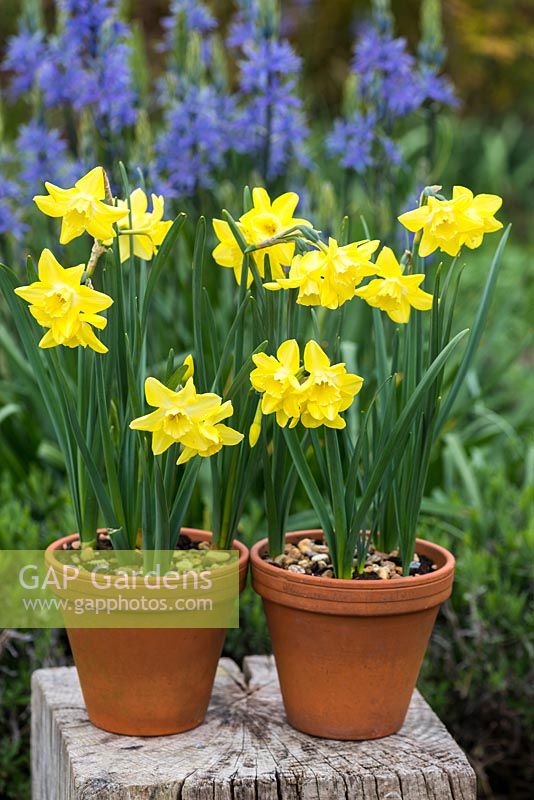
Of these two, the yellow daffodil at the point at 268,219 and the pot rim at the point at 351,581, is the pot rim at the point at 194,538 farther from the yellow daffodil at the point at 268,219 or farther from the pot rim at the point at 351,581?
the yellow daffodil at the point at 268,219

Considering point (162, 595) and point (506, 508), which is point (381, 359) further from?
point (506, 508)

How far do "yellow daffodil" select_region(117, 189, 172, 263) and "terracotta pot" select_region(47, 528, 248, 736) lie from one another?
50 cm

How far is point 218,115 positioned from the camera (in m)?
3.08

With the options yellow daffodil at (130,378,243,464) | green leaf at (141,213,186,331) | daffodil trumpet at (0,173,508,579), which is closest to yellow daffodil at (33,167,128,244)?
daffodil trumpet at (0,173,508,579)

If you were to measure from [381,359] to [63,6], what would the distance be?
1646 mm

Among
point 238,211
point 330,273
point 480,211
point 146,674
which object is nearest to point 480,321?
point 480,211

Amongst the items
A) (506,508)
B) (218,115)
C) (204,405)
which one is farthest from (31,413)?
(204,405)

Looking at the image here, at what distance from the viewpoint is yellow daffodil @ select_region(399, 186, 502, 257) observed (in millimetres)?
1407

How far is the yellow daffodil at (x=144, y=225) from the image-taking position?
1522 millimetres

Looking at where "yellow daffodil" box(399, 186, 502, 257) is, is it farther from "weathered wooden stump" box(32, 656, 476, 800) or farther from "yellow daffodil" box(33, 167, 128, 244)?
"weathered wooden stump" box(32, 656, 476, 800)

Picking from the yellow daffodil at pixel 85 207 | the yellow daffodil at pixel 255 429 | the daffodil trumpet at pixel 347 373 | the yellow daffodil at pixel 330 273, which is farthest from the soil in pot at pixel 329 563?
the yellow daffodil at pixel 85 207

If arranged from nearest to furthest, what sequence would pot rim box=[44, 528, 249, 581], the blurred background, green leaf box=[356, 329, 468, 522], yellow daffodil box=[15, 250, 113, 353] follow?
yellow daffodil box=[15, 250, 113, 353] → green leaf box=[356, 329, 468, 522] → pot rim box=[44, 528, 249, 581] → the blurred background

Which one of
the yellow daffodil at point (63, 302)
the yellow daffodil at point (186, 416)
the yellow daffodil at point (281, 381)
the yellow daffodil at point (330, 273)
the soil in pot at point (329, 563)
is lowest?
the soil in pot at point (329, 563)

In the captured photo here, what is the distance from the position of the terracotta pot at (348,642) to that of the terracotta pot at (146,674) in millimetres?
104
